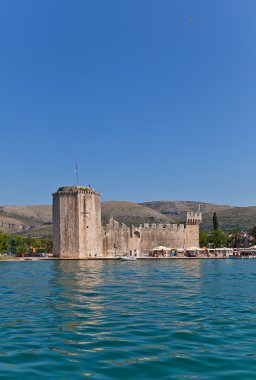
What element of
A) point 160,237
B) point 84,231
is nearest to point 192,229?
point 160,237

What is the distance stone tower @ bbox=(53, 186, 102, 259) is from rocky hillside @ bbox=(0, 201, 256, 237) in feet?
169

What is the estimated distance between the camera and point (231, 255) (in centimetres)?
5762

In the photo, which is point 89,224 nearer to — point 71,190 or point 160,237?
point 71,190

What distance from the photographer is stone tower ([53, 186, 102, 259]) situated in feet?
164

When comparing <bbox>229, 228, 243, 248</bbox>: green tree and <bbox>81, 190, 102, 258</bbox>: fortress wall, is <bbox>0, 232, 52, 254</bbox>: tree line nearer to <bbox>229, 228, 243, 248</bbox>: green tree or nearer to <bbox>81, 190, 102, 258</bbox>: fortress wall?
<bbox>81, 190, 102, 258</bbox>: fortress wall

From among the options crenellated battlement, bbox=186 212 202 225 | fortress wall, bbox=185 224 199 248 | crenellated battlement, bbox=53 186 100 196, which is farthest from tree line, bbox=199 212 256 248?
crenellated battlement, bbox=53 186 100 196

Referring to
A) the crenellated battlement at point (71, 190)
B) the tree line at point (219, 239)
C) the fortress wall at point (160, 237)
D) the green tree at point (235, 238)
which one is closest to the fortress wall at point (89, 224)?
the crenellated battlement at point (71, 190)

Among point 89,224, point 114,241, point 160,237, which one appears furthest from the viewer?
point 160,237

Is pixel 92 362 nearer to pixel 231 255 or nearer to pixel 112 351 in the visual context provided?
→ pixel 112 351

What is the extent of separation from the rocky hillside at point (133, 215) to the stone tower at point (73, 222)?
169 ft

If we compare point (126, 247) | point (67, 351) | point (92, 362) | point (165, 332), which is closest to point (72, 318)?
point (165, 332)

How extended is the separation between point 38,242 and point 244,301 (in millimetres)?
73566

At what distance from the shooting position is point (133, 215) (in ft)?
471

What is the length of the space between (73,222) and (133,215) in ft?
308
